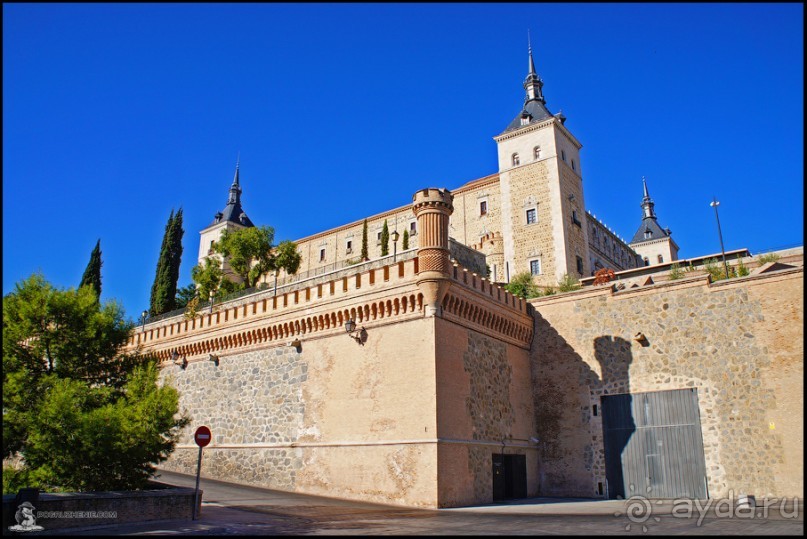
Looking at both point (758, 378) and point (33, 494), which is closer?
point (33, 494)

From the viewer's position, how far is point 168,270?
42.8 metres

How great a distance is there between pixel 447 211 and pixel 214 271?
985 inches

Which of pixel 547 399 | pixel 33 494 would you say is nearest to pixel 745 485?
pixel 547 399

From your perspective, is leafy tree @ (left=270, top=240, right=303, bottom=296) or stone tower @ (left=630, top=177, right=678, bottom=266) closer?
leafy tree @ (left=270, top=240, right=303, bottom=296)

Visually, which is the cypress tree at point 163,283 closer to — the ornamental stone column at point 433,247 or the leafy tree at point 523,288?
the leafy tree at point 523,288

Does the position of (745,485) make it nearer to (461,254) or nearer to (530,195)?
(461,254)

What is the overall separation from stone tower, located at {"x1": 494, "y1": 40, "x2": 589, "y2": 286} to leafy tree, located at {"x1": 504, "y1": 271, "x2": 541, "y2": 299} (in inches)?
92.4

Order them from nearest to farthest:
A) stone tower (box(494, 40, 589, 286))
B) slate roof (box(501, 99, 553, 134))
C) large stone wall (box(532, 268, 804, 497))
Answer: large stone wall (box(532, 268, 804, 497)) → stone tower (box(494, 40, 589, 286)) → slate roof (box(501, 99, 553, 134))

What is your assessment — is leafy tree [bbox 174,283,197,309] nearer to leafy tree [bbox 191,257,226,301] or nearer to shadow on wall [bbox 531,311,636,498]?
leafy tree [bbox 191,257,226,301]

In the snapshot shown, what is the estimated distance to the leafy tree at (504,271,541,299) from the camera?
96.1ft

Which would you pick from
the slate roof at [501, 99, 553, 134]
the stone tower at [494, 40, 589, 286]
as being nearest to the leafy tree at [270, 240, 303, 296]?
the stone tower at [494, 40, 589, 286]

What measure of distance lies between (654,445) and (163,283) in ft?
115

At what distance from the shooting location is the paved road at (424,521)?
10.8 metres

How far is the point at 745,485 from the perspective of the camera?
17375mm
